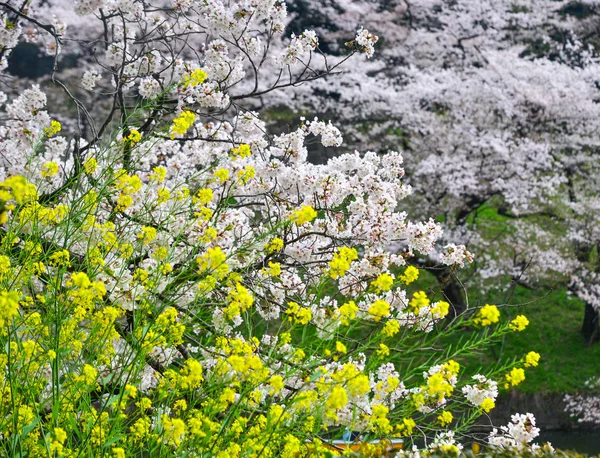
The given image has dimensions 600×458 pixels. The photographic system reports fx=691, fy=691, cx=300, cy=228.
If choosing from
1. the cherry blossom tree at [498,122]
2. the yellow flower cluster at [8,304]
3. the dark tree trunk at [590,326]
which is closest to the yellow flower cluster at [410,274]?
the yellow flower cluster at [8,304]

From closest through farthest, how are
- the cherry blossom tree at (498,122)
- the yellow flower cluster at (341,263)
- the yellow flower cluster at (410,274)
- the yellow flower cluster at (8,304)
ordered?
1. the yellow flower cluster at (8,304)
2. the yellow flower cluster at (341,263)
3. the yellow flower cluster at (410,274)
4. the cherry blossom tree at (498,122)

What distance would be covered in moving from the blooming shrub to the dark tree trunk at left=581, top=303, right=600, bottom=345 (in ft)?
28.7

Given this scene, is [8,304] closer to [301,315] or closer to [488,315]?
[301,315]

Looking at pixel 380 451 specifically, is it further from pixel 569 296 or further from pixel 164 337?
pixel 569 296

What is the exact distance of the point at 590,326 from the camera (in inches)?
523

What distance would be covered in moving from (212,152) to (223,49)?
1033 millimetres

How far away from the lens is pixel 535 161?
1281cm

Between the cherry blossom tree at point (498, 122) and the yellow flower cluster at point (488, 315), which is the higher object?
the cherry blossom tree at point (498, 122)

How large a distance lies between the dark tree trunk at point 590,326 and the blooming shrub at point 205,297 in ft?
28.7

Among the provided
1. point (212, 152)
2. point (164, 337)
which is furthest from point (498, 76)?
point (164, 337)

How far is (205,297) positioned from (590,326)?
11.5 metres

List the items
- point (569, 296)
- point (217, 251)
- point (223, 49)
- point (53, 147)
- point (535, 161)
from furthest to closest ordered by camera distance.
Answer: point (569, 296), point (535, 161), point (53, 147), point (223, 49), point (217, 251)

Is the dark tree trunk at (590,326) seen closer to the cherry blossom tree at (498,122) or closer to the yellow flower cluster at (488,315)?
the cherry blossom tree at (498,122)

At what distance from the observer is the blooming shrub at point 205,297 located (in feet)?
9.23
